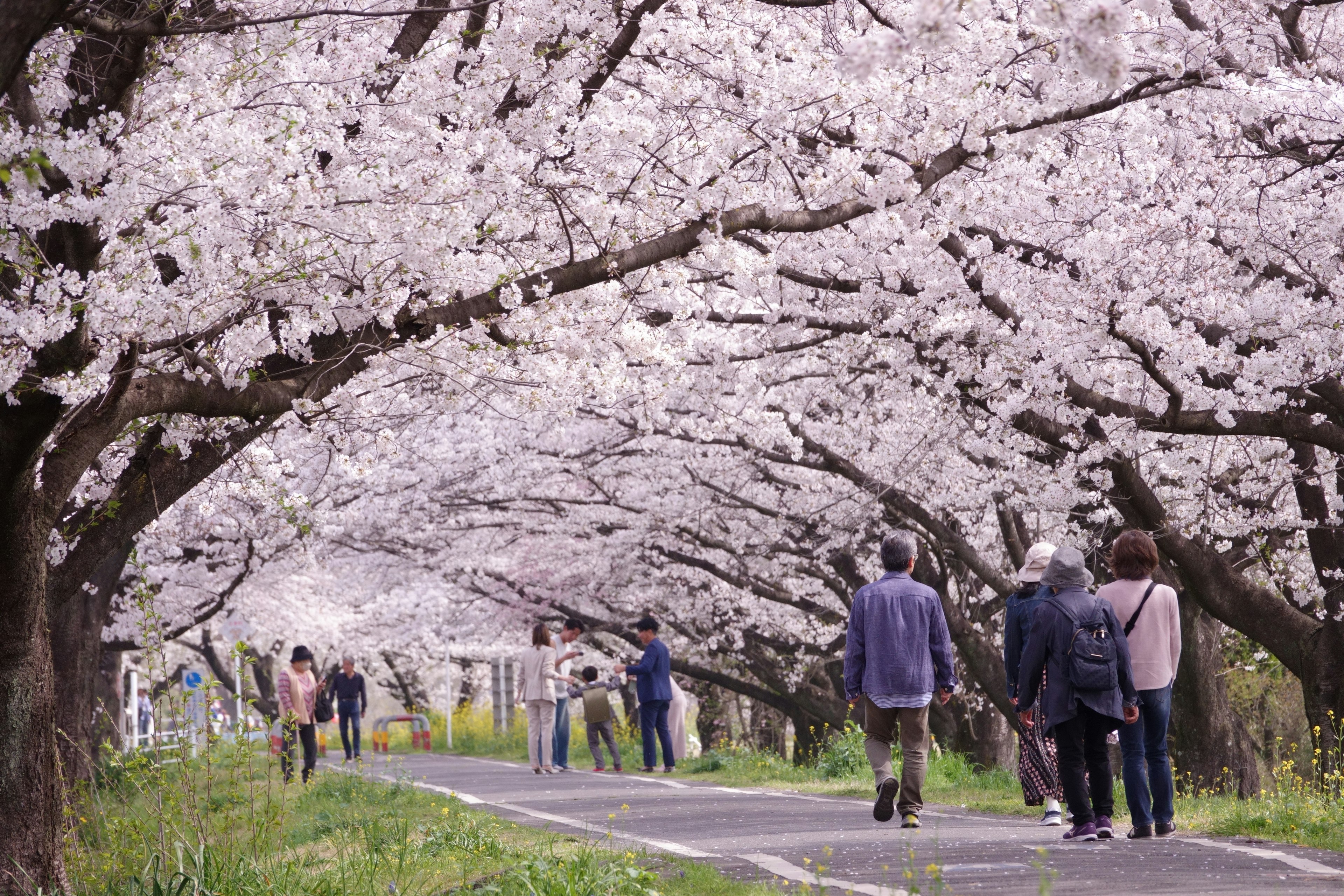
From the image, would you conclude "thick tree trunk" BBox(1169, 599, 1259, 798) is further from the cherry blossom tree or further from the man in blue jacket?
the man in blue jacket

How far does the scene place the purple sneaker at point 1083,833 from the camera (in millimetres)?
8180

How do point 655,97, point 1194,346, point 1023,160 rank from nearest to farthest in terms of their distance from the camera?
1. point 655,97
2. point 1194,346
3. point 1023,160

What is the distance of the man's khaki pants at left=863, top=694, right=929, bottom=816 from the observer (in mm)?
8688

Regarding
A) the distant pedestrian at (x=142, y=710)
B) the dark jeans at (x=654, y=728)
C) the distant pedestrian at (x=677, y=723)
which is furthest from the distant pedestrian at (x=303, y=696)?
the distant pedestrian at (x=142, y=710)

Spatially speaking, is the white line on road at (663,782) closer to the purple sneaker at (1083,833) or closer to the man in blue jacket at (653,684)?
the man in blue jacket at (653,684)

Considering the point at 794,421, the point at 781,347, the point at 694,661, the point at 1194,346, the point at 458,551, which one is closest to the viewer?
the point at 1194,346

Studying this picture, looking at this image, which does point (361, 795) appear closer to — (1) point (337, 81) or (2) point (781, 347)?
(2) point (781, 347)

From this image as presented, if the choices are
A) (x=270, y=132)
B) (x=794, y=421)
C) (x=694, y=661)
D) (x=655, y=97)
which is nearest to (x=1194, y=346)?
(x=655, y=97)

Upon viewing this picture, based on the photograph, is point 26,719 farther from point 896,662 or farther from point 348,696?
point 348,696

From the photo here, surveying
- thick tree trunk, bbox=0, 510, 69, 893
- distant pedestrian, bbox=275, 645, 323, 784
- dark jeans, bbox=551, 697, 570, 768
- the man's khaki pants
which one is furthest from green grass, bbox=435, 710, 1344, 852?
thick tree trunk, bbox=0, 510, 69, 893

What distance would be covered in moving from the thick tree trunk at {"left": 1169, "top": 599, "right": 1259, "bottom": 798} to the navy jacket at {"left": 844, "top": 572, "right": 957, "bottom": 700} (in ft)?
20.3

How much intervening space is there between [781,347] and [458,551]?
12261 mm

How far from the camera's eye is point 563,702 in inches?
776

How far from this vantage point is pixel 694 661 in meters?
28.4
